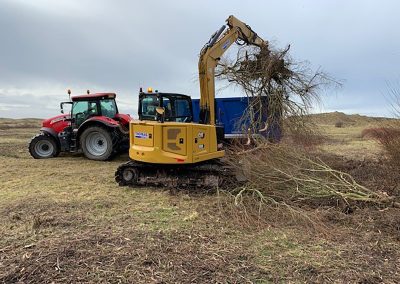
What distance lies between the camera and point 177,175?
808cm

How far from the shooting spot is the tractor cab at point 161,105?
8.31 metres

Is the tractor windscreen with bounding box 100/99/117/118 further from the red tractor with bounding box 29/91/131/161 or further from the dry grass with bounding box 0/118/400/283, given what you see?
the dry grass with bounding box 0/118/400/283

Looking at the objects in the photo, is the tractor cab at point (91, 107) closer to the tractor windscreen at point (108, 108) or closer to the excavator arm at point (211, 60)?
the tractor windscreen at point (108, 108)

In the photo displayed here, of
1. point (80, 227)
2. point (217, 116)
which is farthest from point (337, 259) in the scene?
point (217, 116)

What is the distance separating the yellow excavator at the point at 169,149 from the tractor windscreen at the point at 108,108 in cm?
378

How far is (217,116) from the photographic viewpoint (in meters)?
12.6

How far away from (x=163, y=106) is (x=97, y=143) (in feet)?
13.7

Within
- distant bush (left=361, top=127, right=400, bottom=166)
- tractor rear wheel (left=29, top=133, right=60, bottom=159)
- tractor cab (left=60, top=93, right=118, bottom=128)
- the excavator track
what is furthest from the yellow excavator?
tractor rear wheel (left=29, top=133, right=60, bottom=159)

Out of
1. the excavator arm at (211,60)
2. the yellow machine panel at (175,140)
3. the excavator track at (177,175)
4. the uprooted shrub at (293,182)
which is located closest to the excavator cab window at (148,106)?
the yellow machine panel at (175,140)

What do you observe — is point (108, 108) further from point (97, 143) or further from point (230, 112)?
point (230, 112)

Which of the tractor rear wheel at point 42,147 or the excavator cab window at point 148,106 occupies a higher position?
the excavator cab window at point 148,106

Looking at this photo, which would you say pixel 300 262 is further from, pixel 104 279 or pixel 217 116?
pixel 217 116

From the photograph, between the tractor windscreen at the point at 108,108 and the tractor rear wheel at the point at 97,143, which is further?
the tractor windscreen at the point at 108,108

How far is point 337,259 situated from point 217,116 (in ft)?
27.9
